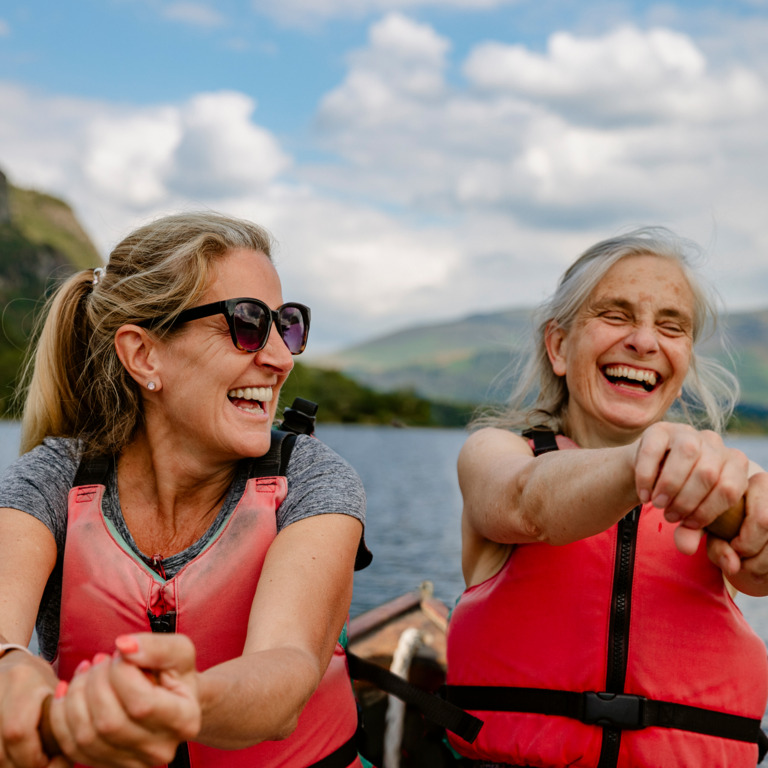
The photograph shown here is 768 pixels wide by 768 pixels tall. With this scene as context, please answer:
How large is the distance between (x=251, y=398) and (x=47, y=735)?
133 centimetres

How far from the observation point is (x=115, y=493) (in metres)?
2.74

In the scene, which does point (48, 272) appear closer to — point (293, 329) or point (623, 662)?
point (293, 329)

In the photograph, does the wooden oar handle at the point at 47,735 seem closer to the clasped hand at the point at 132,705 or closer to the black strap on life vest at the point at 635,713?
the clasped hand at the point at 132,705

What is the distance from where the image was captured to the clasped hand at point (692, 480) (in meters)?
1.80

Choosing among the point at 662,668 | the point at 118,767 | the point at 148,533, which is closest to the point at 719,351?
the point at 662,668

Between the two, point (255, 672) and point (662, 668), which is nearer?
point (255, 672)

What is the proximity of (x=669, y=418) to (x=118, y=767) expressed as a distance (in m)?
2.83

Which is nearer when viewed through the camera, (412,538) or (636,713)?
(636,713)

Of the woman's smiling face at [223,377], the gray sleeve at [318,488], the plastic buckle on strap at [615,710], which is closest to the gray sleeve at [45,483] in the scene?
the woman's smiling face at [223,377]

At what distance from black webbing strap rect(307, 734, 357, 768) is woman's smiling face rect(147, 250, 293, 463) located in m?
1.04

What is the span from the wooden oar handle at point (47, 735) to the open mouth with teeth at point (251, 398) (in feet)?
4.08

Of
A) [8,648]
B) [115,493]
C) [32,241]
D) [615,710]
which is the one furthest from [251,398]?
[32,241]

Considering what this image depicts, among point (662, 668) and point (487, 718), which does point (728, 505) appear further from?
point (487, 718)

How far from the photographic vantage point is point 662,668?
2.75 m
